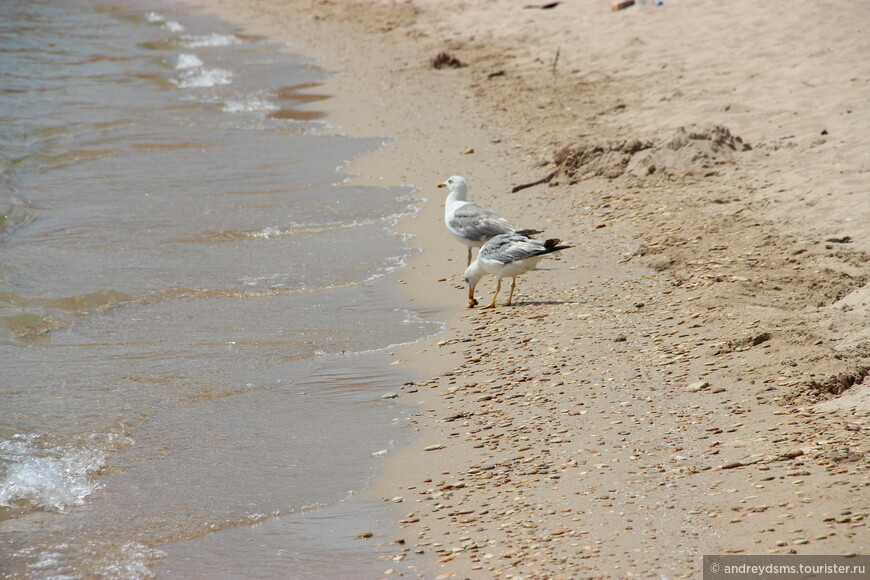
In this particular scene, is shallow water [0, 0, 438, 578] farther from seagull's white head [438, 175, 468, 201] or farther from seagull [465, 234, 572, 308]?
seagull's white head [438, 175, 468, 201]

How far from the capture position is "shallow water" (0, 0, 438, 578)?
14.1 ft

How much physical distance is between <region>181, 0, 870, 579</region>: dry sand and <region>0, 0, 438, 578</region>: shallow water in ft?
1.30

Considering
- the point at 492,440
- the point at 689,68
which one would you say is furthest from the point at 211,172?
the point at 492,440

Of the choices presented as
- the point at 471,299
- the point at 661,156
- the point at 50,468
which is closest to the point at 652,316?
the point at 471,299

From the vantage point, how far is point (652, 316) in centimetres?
613

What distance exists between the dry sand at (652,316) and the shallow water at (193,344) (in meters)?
0.40

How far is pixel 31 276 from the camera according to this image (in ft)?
26.1

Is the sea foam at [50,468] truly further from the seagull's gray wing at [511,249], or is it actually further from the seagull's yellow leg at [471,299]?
the seagull's gray wing at [511,249]

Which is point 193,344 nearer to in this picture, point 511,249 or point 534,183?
point 511,249

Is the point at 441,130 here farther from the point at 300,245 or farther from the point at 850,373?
the point at 850,373

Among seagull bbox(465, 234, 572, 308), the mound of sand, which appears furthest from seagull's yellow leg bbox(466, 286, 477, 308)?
the mound of sand

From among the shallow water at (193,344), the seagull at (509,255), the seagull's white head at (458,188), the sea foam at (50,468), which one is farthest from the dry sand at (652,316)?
the sea foam at (50,468)

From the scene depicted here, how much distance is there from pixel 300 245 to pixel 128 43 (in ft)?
54.5

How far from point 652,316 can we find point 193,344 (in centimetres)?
330
